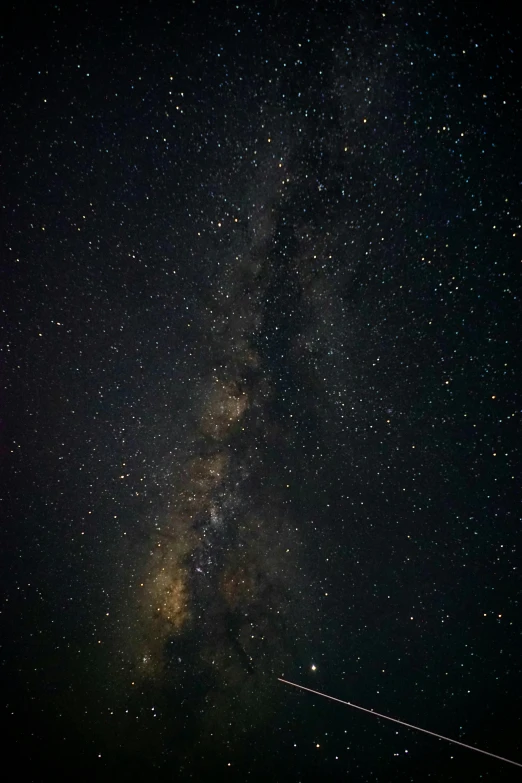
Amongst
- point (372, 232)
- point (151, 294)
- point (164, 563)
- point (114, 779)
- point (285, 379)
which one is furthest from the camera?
point (114, 779)

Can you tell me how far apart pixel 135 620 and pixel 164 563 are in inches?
16.5

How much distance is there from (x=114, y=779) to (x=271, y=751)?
1177 millimetres

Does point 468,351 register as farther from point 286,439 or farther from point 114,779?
point 114,779

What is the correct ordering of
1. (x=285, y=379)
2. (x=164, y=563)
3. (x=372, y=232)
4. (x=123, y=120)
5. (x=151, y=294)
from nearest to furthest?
(x=123, y=120) → (x=372, y=232) → (x=151, y=294) → (x=285, y=379) → (x=164, y=563)

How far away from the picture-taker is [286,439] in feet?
6.38

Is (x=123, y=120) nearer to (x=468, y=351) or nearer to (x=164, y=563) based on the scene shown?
(x=468, y=351)

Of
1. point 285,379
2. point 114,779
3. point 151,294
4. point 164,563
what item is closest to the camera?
point 151,294

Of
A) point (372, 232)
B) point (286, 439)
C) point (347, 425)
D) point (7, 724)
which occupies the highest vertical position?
point (372, 232)

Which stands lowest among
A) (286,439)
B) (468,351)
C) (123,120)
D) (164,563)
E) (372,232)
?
(164,563)

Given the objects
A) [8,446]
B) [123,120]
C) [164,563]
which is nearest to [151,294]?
[123,120]

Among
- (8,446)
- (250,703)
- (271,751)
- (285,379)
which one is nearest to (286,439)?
(285,379)

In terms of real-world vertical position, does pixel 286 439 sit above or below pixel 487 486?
below

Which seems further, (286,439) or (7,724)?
(7,724)

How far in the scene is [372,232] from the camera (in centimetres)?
152
